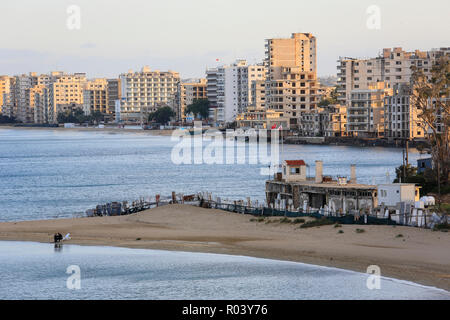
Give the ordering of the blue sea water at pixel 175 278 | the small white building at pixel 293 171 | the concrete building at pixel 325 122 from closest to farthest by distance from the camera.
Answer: the blue sea water at pixel 175 278
the small white building at pixel 293 171
the concrete building at pixel 325 122

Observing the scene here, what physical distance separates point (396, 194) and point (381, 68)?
4093 inches

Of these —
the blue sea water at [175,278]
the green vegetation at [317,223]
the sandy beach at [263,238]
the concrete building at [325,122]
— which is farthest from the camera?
the concrete building at [325,122]

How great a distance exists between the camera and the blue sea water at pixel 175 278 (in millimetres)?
23188

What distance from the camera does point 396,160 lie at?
8694 centimetres

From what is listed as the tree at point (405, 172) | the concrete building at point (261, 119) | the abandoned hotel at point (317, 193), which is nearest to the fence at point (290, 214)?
the abandoned hotel at point (317, 193)

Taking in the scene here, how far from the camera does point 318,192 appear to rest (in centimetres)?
3556

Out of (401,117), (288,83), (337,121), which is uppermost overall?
(288,83)

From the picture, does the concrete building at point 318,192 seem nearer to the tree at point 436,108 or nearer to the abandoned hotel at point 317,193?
the abandoned hotel at point 317,193

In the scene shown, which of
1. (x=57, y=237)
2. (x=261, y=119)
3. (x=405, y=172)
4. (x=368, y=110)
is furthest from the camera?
(x=261, y=119)

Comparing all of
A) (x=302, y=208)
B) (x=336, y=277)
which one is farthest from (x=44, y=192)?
(x=336, y=277)

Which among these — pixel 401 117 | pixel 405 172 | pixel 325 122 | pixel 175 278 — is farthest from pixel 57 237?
pixel 325 122

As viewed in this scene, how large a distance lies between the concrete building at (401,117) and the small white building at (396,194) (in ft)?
253

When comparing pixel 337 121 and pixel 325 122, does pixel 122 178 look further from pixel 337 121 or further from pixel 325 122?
pixel 325 122
